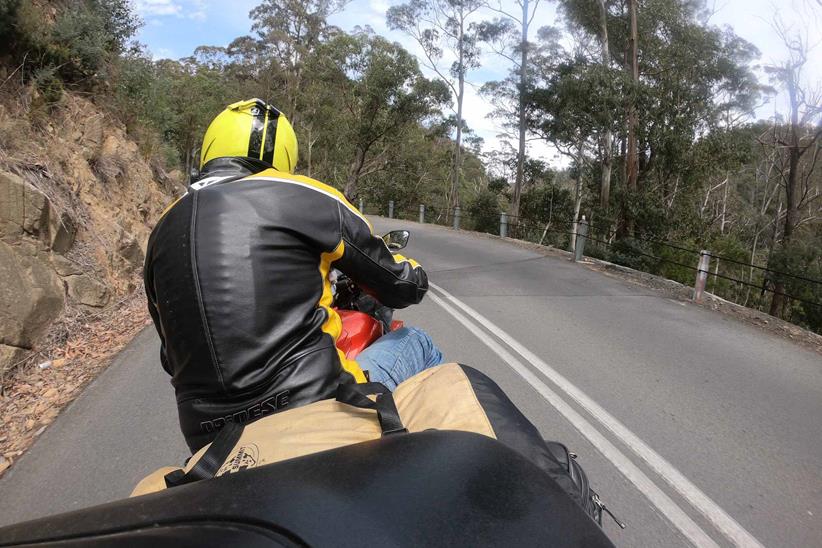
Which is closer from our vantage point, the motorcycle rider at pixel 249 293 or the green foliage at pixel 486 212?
the motorcycle rider at pixel 249 293

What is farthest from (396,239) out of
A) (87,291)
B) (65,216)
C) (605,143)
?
(605,143)

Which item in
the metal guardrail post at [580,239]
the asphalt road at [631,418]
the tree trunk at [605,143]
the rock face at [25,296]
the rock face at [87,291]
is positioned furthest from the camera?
the tree trunk at [605,143]

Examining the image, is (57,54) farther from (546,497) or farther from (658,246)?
(658,246)

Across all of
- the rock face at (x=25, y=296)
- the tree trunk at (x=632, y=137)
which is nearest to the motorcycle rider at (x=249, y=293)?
the rock face at (x=25, y=296)

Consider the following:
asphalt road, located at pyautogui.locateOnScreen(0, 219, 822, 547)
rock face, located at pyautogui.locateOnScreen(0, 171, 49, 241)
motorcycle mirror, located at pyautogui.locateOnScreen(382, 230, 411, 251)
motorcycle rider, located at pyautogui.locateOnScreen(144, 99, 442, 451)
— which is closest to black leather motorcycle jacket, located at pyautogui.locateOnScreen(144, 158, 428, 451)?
motorcycle rider, located at pyautogui.locateOnScreen(144, 99, 442, 451)

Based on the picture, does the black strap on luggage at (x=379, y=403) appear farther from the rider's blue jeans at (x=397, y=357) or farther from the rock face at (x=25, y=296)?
the rock face at (x=25, y=296)

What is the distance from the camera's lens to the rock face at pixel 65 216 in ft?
17.3

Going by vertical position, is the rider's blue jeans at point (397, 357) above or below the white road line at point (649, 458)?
above

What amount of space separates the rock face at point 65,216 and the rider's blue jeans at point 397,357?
3.90 metres

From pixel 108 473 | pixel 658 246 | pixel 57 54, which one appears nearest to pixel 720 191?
pixel 658 246

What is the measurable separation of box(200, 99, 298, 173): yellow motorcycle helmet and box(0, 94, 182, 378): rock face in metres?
3.86

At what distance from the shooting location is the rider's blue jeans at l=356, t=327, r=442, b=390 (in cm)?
240

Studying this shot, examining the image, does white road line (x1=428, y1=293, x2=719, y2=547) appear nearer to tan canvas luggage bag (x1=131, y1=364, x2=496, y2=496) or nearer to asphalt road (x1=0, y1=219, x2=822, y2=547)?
asphalt road (x1=0, y1=219, x2=822, y2=547)

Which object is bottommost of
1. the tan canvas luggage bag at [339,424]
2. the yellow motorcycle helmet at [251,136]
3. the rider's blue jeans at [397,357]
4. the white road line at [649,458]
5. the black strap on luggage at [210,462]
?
the white road line at [649,458]
